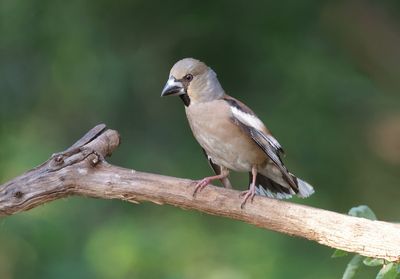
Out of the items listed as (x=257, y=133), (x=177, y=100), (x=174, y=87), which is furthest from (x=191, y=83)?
(x=177, y=100)

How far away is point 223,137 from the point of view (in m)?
4.50

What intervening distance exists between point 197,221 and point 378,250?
11.6 feet

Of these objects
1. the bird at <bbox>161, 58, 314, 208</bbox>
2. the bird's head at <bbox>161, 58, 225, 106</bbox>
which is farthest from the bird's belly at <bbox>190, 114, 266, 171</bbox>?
the bird's head at <bbox>161, 58, 225, 106</bbox>

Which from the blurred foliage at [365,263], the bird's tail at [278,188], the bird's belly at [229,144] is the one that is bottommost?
the blurred foliage at [365,263]

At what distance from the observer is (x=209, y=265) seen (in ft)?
20.3

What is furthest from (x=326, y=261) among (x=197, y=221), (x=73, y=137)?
(x=73, y=137)

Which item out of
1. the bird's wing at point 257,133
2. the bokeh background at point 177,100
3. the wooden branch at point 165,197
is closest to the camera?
the wooden branch at point 165,197

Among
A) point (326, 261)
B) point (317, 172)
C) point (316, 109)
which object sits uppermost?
point (316, 109)

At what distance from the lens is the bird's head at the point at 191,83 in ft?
15.2

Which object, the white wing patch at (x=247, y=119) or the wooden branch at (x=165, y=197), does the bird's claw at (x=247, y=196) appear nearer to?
the wooden branch at (x=165, y=197)

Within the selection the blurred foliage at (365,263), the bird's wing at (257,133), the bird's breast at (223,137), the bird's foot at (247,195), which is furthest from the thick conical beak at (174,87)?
the blurred foliage at (365,263)

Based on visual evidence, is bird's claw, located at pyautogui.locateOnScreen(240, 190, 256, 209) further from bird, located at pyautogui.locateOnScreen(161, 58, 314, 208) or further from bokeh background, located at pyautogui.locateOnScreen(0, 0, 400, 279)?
bokeh background, located at pyautogui.locateOnScreen(0, 0, 400, 279)

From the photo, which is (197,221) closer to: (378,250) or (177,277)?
(177,277)

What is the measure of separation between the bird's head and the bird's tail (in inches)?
21.9
